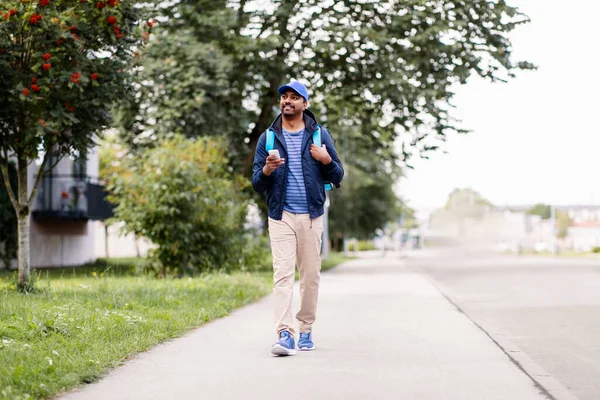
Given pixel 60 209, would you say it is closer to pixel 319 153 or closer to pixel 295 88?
pixel 295 88

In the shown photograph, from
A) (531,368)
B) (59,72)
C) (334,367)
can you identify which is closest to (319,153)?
(334,367)

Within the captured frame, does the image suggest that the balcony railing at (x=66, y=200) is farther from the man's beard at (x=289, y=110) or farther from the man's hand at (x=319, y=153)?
the man's hand at (x=319, y=153)

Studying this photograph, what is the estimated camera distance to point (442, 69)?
22344 mm

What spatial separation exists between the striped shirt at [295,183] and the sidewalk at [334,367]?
1.18m

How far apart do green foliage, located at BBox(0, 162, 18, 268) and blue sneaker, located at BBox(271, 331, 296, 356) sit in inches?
751

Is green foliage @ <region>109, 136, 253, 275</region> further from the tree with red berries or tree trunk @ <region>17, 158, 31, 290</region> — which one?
the tree with red berries

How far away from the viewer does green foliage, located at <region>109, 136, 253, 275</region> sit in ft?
62.5

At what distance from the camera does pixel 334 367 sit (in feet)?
22.0

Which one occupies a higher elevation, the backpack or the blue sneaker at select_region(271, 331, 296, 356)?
the backpack

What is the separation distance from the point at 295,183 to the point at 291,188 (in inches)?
2.0

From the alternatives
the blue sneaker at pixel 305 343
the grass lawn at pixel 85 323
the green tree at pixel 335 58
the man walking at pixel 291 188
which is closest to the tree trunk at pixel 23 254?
the grass lawn at pixel 85 323

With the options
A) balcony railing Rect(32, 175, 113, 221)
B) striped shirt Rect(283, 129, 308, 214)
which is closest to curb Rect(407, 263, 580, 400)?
striped shirt Rect(283, 129, 308, 214)

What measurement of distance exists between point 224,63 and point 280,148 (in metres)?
16.1

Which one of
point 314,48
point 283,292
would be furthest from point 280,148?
point 314,48
